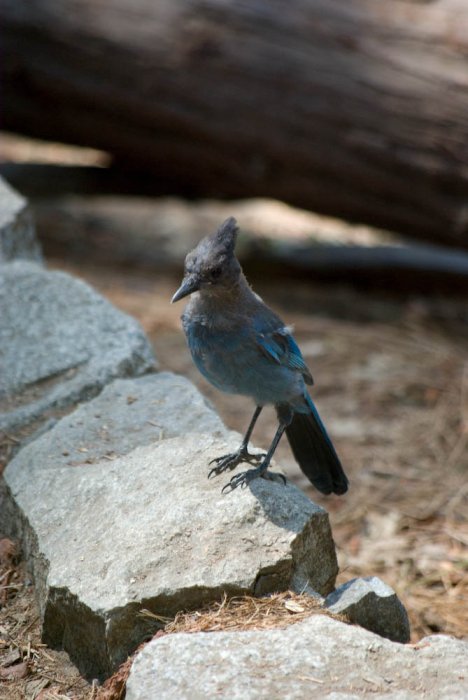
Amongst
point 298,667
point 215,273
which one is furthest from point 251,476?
point 298,667

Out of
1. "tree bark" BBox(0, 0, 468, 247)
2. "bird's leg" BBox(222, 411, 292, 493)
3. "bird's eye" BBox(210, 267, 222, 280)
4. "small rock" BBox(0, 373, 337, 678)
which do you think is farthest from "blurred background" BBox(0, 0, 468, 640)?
"bird's eye" BBox(210, 267, 222, 280)

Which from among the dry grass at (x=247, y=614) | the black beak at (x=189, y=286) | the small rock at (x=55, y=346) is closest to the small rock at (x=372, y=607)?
the dry grass at (x=247, y=614)

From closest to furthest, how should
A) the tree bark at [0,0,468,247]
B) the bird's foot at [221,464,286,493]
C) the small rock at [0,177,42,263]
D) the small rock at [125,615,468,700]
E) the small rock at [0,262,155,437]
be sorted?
the small rock at [125,615,468,700], the bird's foot at [221,464,286,493], the small rock at [0,262,155,437], the small rock at [0,177,42,263], the tree bark at [0,0,468,247]

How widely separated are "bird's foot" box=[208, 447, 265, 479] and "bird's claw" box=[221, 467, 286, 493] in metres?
0.05

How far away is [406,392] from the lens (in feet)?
16.4

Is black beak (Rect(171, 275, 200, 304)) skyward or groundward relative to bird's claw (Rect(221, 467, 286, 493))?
skyward

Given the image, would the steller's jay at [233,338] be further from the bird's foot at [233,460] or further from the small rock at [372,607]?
the small rock at [372,607]

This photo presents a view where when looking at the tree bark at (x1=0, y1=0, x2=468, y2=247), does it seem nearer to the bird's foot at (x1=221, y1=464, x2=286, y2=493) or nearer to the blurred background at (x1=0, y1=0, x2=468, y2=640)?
the blurred background at (x1=0, y1=0, x2=468, y2=640)

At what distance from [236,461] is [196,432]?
0.73 feet

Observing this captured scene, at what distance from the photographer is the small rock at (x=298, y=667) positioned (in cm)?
209

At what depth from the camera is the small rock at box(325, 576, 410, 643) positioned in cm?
256

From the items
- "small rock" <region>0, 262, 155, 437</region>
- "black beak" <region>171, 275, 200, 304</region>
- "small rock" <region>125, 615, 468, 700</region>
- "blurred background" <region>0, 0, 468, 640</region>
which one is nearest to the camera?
"small rock" <region>125, 615, 468, 700</region>

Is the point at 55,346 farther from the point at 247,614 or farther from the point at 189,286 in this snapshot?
the point at 247,614

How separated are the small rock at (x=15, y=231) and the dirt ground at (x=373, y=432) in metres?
1.12
